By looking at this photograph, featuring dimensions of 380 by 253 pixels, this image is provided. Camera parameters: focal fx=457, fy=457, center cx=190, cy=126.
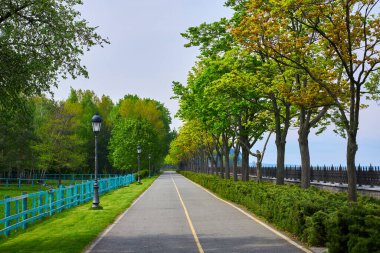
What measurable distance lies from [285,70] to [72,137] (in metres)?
48.8

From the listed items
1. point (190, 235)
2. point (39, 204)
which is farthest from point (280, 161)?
point (190, 235)

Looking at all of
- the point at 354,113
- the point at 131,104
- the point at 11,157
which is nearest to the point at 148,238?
the point at 354,113

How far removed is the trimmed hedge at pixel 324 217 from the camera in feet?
27.8

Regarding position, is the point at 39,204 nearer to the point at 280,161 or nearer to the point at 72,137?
the point at 280,161

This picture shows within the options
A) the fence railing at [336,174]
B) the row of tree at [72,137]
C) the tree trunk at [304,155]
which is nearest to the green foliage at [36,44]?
the row of tree at [72,137]

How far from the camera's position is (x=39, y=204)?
19.4 metres

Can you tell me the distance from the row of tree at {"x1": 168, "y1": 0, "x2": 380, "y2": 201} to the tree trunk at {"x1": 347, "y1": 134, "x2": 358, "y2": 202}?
1.1 inches

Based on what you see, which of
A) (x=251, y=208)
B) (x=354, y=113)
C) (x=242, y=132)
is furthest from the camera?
(x=242, y=132)

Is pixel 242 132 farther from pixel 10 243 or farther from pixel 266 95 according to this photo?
pixel 10 243

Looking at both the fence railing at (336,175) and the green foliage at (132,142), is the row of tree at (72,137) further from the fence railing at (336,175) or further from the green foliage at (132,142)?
the fence railing at (336,175)

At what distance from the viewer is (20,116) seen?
1525 cm

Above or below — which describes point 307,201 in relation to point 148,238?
above

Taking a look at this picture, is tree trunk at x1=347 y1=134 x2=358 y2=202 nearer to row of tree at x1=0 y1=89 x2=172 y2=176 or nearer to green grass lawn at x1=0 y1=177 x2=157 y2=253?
green grass lawn at x1=0 y1=177 x2=157 y2=253

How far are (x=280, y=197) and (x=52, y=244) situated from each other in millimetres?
7459
